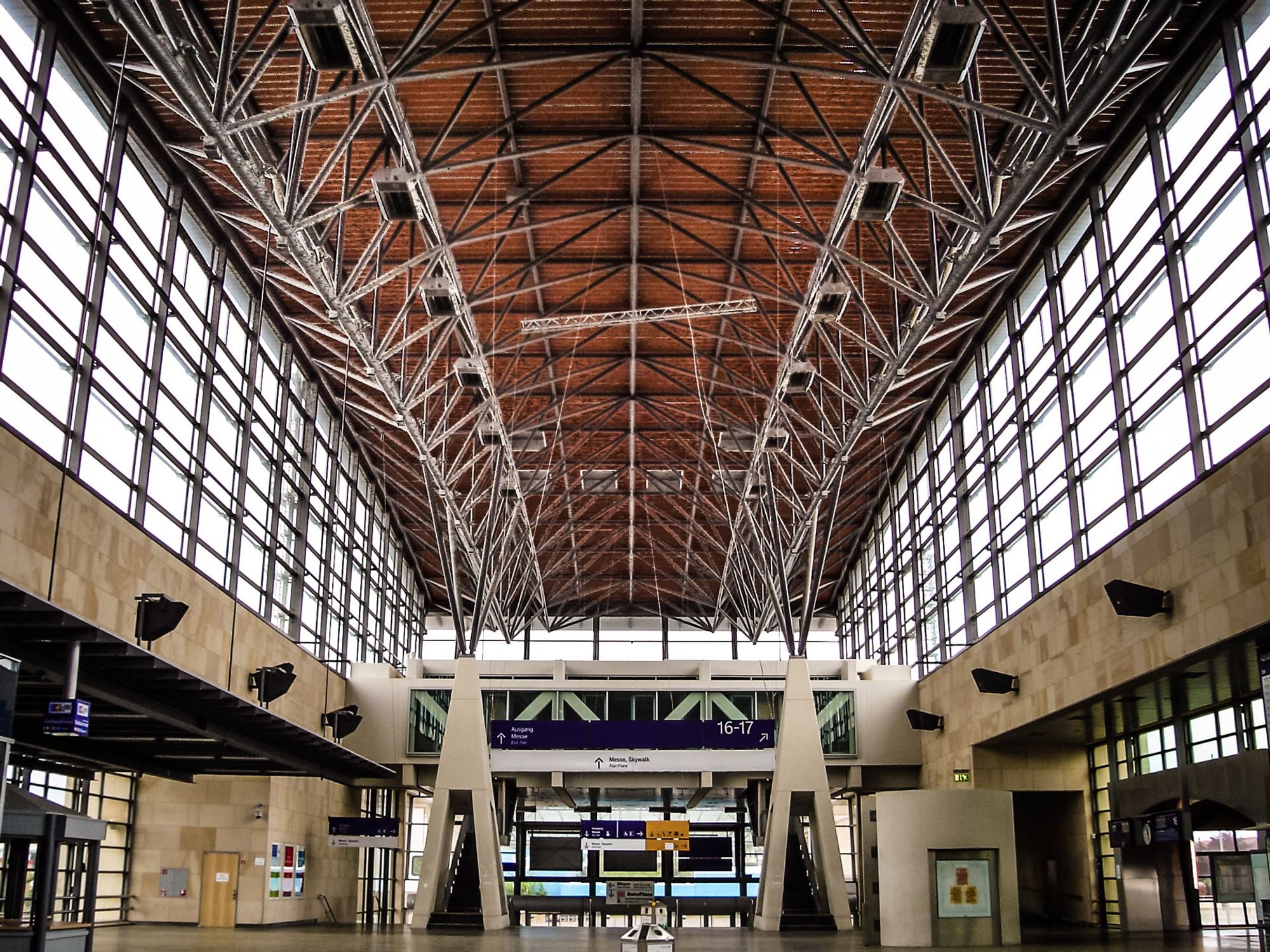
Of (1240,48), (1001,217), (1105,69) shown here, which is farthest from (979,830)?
(1240,48)

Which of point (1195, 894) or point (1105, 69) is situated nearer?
point (1105, 69)

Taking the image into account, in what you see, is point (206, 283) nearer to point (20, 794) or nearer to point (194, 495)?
point (194, 495)

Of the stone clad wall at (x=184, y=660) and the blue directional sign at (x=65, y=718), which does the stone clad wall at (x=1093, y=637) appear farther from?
the stone clad wall at (x=184, y=660)

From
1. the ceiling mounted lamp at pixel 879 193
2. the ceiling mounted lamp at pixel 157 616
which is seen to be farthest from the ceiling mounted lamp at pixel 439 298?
the ceiling mounted lamp at pixel 879 193

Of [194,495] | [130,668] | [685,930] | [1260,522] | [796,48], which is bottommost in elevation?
[685,930]

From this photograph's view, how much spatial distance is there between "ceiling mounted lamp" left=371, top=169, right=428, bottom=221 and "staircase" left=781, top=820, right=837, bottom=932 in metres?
25.7

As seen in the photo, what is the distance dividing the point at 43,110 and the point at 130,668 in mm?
12510

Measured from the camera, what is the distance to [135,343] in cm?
2925

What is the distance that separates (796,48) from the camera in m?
26.0

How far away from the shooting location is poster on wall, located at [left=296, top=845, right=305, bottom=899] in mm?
41125

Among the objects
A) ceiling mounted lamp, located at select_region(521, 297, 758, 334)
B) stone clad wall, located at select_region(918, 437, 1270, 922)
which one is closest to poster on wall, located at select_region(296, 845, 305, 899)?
ceiling mounted lamp, located at select_region(521, 297, 758, 334)

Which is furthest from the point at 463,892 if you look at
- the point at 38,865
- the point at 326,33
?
the point at 326,33

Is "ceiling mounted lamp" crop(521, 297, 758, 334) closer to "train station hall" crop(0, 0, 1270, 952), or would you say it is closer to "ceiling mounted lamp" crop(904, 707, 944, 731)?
"train station hall" crop(0, 0, 1270, 952)

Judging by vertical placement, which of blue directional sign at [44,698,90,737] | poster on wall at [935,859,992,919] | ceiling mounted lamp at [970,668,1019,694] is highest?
ceiling mounted lamp at [970,668,1019,694]
